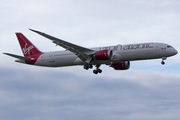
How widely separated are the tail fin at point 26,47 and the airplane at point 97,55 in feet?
2.52

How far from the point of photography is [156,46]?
4491 centimetres

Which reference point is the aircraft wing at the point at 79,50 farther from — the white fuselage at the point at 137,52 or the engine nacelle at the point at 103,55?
the engine nacelle at the point at 103,55

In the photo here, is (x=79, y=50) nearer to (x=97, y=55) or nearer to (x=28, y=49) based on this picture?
(x=97, y=55)

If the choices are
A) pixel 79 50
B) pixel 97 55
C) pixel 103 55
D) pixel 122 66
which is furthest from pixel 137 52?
pixel 79 50

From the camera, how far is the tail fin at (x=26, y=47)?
5491 cm

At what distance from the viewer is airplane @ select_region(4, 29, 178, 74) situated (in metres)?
44.8

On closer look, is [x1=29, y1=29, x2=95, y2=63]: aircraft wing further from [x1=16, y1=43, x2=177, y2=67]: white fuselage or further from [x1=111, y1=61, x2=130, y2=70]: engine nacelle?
[x1=111, y1=61, x2=130, y2=70]: engine nacelle

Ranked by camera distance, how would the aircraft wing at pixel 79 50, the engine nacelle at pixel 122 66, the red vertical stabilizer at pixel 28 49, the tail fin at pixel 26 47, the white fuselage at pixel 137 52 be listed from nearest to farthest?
the white fuselage at pixel 137 52
the aircraft wing at pixel 79 50
the engine nacelle at pixel 122 66
the red vertical stabilizer at pixel 28 49
the tail fin at pixel 26 47

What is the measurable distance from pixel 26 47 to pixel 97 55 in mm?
16543

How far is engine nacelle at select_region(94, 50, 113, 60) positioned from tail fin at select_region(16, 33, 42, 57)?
43.1 feet

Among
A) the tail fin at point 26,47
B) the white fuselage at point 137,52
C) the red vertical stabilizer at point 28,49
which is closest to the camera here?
the white fuselage at point 137,52

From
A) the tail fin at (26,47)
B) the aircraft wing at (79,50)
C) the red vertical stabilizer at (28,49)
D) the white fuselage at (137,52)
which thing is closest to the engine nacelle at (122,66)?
the white fuselage at (137,52)

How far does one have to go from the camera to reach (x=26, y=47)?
55.9 m

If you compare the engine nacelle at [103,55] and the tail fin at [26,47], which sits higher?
the tail fin at [26,47]
